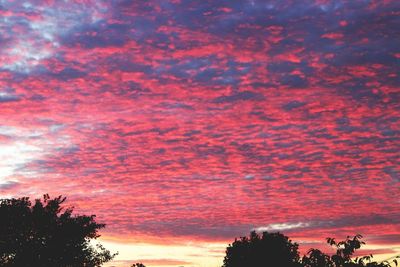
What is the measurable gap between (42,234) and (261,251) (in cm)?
5108

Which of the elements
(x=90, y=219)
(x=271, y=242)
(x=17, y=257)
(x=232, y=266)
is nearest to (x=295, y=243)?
(x=271, y=242)

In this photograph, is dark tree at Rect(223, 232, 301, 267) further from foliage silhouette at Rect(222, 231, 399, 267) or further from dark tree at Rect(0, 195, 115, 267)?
dark tree at Rect(0, 195, 115, 267)

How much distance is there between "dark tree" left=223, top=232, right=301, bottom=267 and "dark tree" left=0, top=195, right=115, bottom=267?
1733 inches

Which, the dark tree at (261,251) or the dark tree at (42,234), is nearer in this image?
the dark tree at (42,234)

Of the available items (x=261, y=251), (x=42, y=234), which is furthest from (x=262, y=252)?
(x=42, y=234)

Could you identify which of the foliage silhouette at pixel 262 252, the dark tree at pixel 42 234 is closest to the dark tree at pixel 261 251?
the foliage silhouette at pixel 262 252

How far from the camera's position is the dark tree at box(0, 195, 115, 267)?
5659 cm

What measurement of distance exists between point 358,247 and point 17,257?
149ft

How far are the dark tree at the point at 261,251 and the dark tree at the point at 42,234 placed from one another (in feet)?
144

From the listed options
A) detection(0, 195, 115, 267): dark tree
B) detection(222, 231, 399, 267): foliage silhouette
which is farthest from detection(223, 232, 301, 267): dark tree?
detection(0, 195, 115, 267): dark tree

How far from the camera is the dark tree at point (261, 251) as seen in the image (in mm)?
97312

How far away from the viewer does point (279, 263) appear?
312 feet

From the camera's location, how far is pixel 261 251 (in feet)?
325

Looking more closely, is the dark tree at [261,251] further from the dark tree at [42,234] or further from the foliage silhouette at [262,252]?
the dark tree at [42,234]
